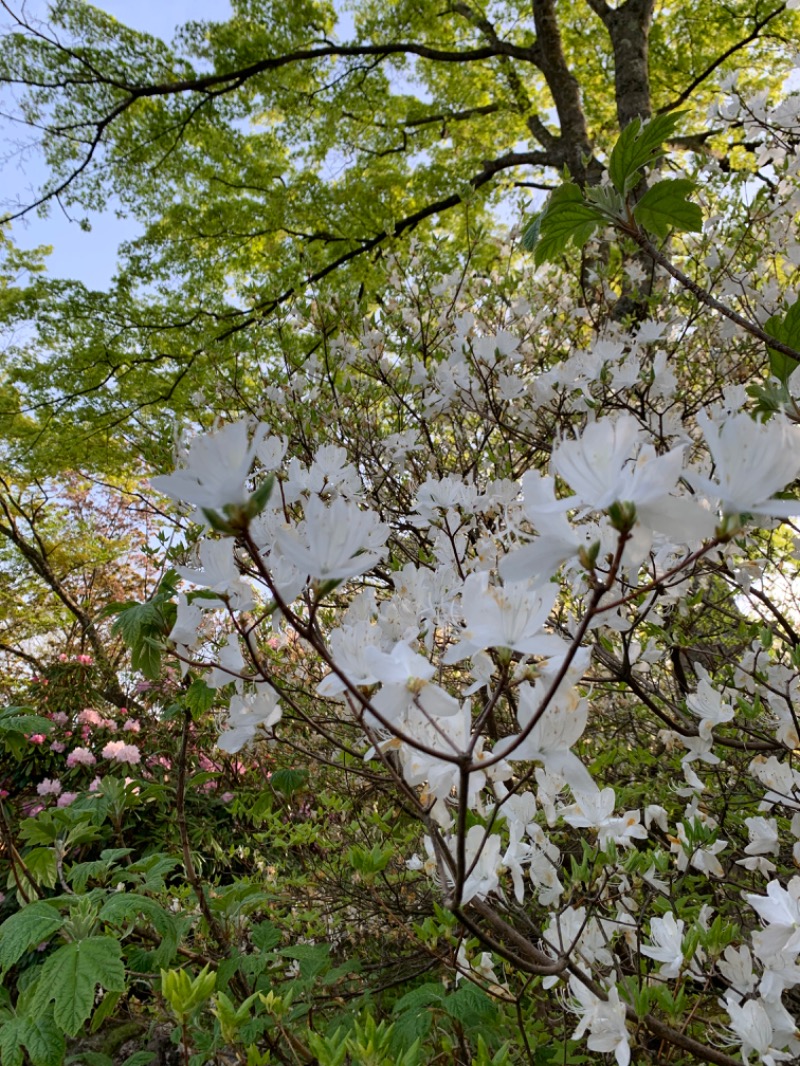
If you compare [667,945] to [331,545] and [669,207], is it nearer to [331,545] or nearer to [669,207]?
[331,545]

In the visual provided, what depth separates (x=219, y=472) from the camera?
47cm

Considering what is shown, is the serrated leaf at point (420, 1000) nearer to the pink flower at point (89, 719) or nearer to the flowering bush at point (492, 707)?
the flowering bush at point (492, 707)

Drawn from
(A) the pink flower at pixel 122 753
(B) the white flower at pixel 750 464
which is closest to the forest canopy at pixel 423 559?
(B) the white flower at pixel 750 464

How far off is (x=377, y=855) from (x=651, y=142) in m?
1.06

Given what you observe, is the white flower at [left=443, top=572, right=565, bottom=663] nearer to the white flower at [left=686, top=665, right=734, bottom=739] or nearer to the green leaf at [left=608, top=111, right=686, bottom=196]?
the green leaf at [left=608, top=111, right=686, bottom=196]

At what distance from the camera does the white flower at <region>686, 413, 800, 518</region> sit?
1.54ft

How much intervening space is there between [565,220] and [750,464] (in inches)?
22.1

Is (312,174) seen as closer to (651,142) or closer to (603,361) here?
(603,361)

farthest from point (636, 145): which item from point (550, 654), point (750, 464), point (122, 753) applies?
point (122, 753)

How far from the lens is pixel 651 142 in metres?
0.77

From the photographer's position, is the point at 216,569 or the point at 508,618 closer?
the point at 508,618

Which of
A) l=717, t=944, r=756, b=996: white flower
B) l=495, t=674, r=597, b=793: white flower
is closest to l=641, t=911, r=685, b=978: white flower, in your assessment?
l=717, t=944, r=756, b=996: white flower

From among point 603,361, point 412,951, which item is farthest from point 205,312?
point 412,951

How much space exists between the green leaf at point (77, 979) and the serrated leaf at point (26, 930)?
0.04m
